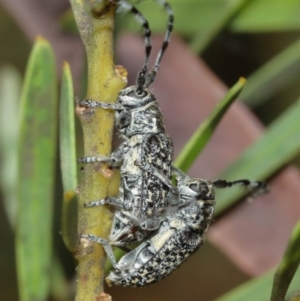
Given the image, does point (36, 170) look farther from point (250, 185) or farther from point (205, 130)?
point (250, 185)

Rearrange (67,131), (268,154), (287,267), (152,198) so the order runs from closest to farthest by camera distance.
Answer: (287,267), (67,131), (152,198), (268,154)

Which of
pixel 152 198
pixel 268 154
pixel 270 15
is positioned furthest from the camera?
pixel 270 15

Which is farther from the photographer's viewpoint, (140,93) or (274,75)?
(274,75)

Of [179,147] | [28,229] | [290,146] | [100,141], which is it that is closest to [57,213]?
[179,147]

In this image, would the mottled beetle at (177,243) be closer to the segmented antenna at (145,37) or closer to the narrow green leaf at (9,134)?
the segmented antenna at (145,37)

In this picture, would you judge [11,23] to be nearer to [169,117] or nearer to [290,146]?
[169,117]

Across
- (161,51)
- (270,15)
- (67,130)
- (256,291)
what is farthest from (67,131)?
(270,15)
